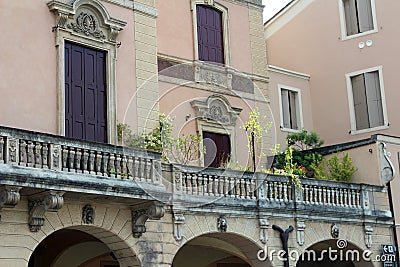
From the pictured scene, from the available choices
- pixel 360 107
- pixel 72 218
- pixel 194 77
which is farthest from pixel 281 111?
pixel 72 218

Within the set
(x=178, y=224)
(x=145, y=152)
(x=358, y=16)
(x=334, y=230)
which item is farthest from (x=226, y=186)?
(x=358, y=16)

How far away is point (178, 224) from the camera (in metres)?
16.8

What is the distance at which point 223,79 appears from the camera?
22.6m

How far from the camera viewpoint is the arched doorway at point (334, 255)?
815 inches

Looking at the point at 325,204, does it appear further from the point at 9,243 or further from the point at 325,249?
the point at 9,243

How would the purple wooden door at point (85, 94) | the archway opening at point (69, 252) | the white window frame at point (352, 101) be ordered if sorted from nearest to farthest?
the purple wooden door at point (85, 94) → the archway opening at point (69, 252) → the white window frame at point (352, 101)

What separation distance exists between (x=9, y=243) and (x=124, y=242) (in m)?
2.73

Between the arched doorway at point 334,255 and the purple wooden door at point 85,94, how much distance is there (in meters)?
6.58

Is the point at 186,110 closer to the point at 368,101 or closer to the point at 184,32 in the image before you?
the point at 184,32

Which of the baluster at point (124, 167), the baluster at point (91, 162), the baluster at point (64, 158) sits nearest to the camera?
the baluster at point (64, 158)

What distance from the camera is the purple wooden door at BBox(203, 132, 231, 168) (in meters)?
21.5

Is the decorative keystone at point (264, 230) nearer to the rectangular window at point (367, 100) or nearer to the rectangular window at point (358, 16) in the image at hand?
the rectangular window at point (367, 100)

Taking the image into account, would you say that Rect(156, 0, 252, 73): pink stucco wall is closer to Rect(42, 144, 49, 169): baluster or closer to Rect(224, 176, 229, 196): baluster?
Rect(224, 176, 229, 196): baluster

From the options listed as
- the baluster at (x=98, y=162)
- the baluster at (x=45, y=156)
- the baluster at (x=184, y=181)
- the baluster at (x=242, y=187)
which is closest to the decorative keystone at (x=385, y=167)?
the baluster at (x=242, y=187)
